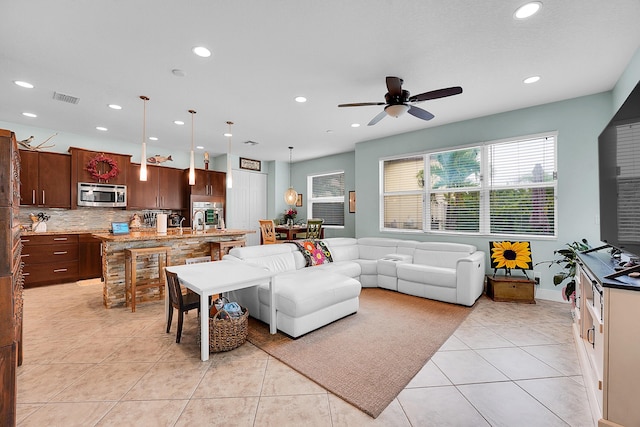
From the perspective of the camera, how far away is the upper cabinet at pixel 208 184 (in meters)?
6.79

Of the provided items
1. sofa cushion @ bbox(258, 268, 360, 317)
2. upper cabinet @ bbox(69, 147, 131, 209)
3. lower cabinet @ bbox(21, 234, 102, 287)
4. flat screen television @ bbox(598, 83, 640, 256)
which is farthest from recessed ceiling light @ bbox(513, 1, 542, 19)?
lower cabinet @ bbox(21, 234, 102, 287)

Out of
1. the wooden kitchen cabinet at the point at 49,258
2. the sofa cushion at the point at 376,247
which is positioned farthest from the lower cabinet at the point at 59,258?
the sofa cushion at the point at 376,247

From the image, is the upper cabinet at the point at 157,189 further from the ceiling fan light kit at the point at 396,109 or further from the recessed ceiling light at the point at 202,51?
the ceiling fan light kit at the point at 396,109

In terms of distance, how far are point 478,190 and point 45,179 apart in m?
7.52

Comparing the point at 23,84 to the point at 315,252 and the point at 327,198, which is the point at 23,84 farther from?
the point at 327,198

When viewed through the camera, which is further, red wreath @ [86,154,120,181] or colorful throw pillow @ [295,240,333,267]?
red wreath @ [86,154,120,181]

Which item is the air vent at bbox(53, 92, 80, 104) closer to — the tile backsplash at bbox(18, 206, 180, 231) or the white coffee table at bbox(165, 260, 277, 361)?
the tile backsplash at bbox(18, 206, 180, 231)

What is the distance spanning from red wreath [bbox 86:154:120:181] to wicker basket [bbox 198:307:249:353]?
468 cm

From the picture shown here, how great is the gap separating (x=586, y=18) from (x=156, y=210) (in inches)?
292

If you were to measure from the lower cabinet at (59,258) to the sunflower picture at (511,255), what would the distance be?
22.7 ft

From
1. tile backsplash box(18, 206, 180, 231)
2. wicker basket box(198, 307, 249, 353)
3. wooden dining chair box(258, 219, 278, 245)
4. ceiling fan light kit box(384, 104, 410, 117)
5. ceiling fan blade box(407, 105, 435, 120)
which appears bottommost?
wicker basket box(198, 307, 249, 353)

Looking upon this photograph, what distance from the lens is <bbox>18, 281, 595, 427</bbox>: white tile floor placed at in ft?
5.69

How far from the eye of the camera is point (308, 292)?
292 cm

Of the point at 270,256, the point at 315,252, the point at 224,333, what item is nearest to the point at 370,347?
the point at 224,333
